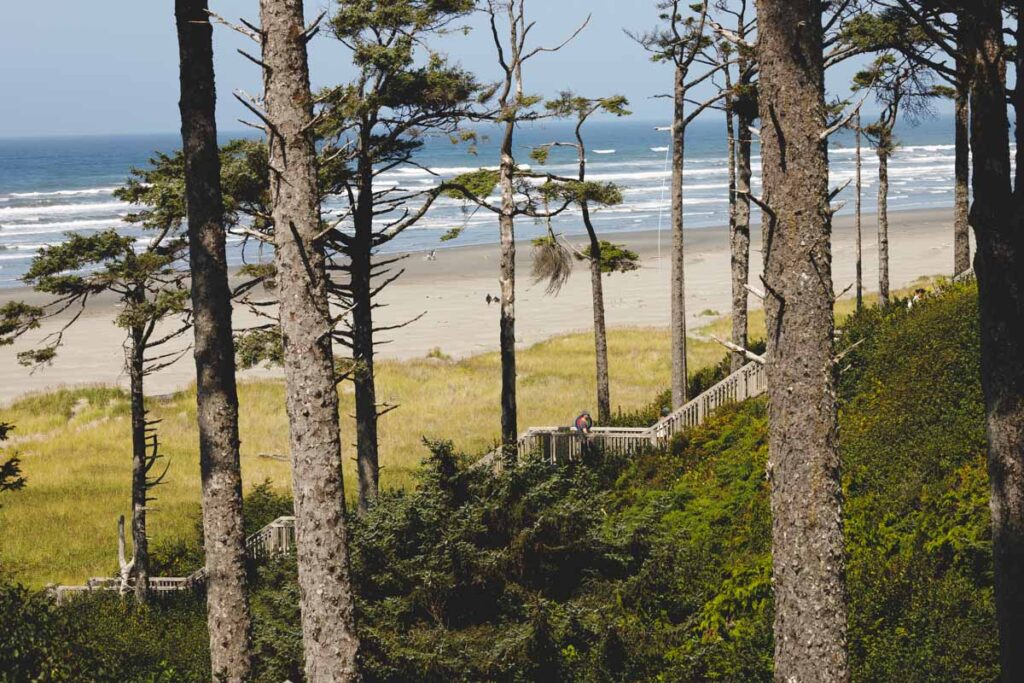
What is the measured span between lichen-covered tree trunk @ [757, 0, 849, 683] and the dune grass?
19804mm

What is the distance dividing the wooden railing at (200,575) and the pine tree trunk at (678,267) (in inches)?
398

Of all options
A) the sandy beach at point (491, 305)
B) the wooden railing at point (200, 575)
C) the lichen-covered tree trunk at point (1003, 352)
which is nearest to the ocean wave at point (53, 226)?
the sandy beach at point (491, 305)

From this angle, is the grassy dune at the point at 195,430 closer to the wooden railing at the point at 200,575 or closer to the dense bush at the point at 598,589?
the wooden railing at the point at 200,575

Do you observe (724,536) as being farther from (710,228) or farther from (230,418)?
(710,228)

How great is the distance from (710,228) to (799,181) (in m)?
82.7

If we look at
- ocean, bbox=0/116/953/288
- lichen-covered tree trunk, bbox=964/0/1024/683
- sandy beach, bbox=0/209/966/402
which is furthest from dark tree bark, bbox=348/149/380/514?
ocean, bbox=0/116/953/288

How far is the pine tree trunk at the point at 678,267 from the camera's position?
25.9 m

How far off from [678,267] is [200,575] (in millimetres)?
13563

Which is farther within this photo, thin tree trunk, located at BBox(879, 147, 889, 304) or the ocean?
the ocean

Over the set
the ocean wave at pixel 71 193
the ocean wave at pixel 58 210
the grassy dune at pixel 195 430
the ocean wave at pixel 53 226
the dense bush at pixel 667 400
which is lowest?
the grassy dune at pixel 195 430

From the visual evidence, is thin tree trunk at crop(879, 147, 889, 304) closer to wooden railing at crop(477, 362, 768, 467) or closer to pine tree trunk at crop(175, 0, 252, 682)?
wooden railing at crop(477, 362, 768, 467)

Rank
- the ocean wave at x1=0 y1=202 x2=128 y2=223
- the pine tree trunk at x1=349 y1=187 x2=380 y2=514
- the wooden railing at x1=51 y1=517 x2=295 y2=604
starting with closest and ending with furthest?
1. the pine tree trunk at x1=349 y1=187 x2=380 y2=514
2. the wooden railing at x1=51 y1=517 x2=295 y2=604
3. the ocean wave at x1=0 y1=202 x2=128 y2=223

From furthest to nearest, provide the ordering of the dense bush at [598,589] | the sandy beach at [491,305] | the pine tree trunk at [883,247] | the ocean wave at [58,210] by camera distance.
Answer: the ocean wave at [58,210]
the sandy beach at [491,305]
the pine tree trunk at [883,247]
the dense bush at [598,589]

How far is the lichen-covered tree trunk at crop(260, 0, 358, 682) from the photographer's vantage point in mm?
8094
